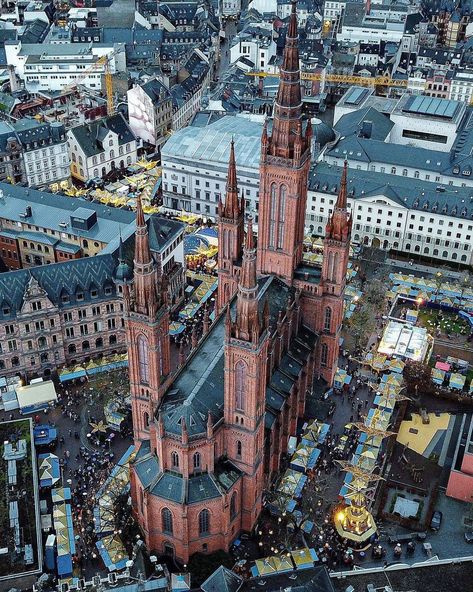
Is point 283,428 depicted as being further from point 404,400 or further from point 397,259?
point 397,259

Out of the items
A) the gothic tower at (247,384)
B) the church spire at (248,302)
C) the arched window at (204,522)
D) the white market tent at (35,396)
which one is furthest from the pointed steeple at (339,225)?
the white market tent at (35,396)

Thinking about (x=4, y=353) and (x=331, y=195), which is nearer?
(x=4, y=353)

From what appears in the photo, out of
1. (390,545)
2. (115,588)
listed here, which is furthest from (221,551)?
(390,545)

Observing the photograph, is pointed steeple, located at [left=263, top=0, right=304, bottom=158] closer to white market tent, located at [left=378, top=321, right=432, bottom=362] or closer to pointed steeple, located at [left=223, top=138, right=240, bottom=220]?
pointed steeple, located at [left=223, top=138, right=240, bottom=220]

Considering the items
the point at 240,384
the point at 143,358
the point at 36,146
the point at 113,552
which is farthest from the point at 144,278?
the point at 36,146

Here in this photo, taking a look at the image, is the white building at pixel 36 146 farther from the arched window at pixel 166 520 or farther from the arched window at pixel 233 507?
the arched window at pixel 233 507

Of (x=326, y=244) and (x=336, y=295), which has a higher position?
(x=326, y=244)

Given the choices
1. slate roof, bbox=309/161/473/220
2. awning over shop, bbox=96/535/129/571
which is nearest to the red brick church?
awning over shop, bbox=96/535/129/571

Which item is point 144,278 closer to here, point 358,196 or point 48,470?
point 48,470
